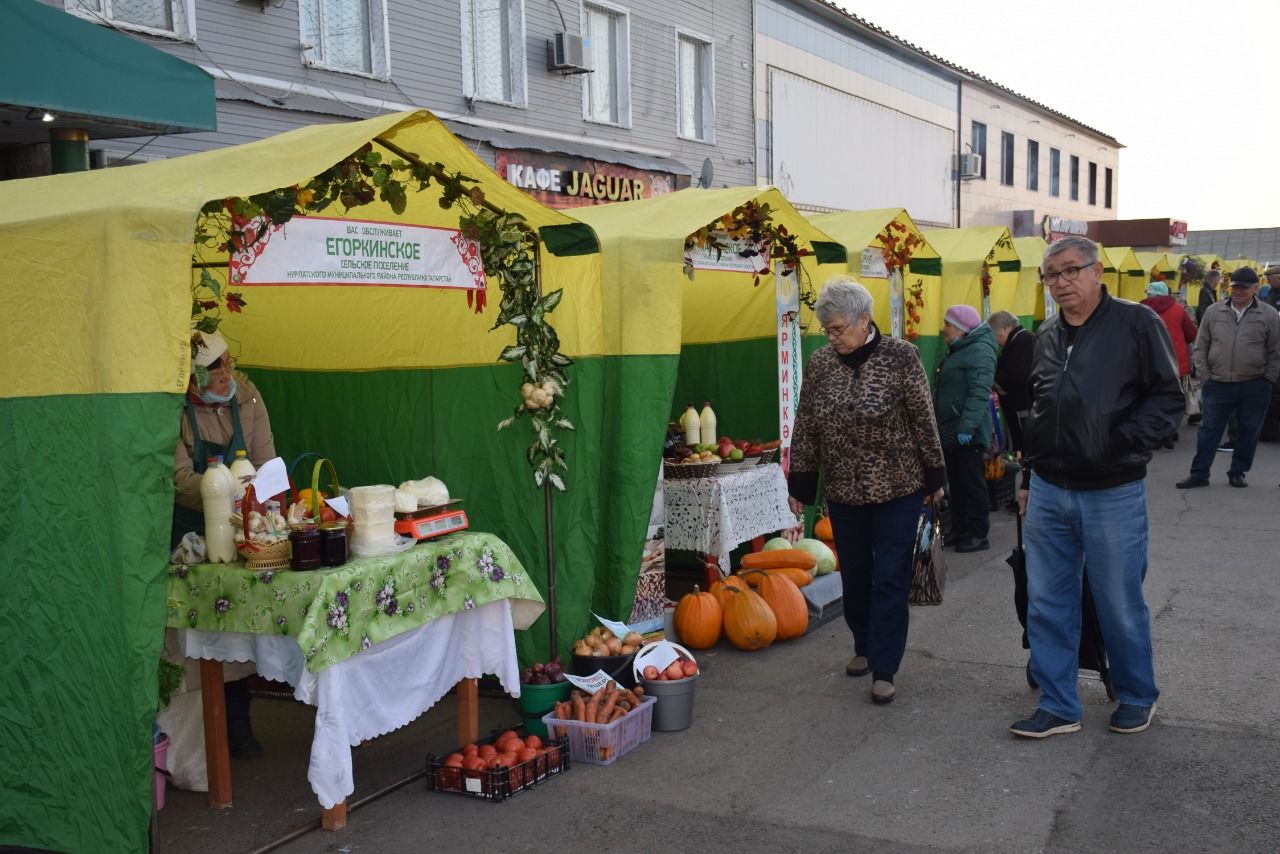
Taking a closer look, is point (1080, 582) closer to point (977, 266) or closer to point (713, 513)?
point (713, 513)

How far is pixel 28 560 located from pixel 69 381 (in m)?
0.66

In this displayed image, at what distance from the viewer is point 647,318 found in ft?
21.0

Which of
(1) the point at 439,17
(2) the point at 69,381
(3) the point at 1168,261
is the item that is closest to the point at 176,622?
(2) the point at 69,381

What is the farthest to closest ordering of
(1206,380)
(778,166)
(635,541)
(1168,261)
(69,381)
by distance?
(1168,261) < (778,166) < (1206,380) < (635,541) < (69,381)

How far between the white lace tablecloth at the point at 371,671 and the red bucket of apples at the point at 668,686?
2.32 ft

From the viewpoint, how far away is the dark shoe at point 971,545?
30.3 ft

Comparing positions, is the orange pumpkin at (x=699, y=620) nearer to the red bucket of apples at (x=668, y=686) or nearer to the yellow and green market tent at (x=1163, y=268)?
the red bucket of apples at (x=668, y=686)

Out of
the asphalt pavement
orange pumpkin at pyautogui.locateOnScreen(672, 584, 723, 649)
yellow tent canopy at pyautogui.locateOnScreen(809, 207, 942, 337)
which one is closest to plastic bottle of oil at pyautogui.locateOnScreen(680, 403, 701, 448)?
orange pumpkin at pyautogui.locateOnScreen(672, 584, 723, 649)

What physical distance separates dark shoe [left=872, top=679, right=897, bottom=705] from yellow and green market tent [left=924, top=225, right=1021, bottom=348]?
6.68 m

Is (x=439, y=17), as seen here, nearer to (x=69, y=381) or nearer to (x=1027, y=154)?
(x=69, y=381)

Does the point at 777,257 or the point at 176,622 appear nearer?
the point at 176,622

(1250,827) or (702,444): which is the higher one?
(702,444)

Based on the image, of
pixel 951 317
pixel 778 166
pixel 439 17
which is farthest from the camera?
pixel 778 166

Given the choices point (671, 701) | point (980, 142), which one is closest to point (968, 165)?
point (980, 142)
